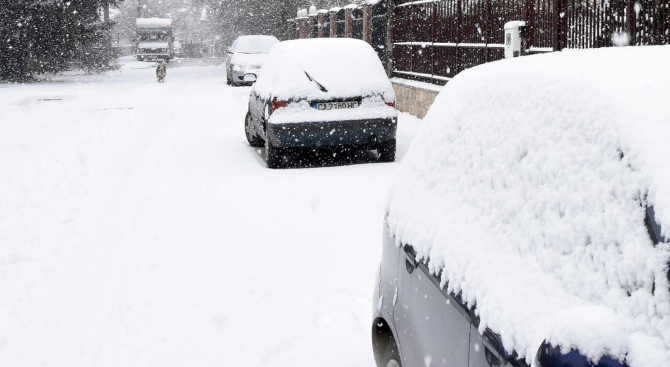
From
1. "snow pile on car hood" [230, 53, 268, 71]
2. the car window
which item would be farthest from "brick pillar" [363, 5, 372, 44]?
the car window

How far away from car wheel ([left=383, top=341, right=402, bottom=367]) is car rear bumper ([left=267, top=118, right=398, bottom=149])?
664 centimetres

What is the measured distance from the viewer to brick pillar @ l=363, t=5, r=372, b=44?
21.1m

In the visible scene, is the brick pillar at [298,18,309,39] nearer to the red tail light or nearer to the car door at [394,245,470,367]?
the red tail light

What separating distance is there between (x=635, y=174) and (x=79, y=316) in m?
3.94

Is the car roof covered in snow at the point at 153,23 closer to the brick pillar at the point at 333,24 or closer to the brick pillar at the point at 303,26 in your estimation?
the brick pillar at the point at 303,26

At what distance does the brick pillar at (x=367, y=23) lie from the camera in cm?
2109

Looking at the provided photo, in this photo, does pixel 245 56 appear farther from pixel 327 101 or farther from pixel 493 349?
pixel 493 349

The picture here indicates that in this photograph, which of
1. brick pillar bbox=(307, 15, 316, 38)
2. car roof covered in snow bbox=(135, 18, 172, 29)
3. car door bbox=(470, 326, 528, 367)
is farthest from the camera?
car roof covered in snow bbox=(135, 18, 172, 29)

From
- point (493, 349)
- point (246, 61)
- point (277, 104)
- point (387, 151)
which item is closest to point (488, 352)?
point (493, 349)

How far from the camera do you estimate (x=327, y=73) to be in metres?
10.0

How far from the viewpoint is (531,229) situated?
7.10ft

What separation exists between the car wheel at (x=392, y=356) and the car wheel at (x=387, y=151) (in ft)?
23.1

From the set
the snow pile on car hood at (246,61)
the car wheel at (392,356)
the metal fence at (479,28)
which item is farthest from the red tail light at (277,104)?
the snow pile on car hood at (246,61)

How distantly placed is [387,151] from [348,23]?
47.6ft
